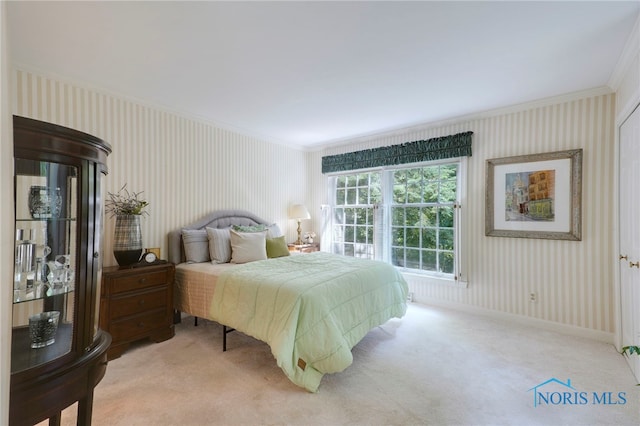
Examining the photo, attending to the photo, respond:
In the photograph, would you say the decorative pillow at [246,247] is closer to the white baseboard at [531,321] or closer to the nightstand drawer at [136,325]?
the nightstand drawer at [136,325]

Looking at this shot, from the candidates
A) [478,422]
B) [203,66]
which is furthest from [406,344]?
[203,66]

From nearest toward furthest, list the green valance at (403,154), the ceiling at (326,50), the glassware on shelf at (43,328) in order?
the glassware on shelf at (43,328) → the ceiling at (326,50) → the green valance at (403,154)

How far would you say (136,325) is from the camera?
2652 millimetres

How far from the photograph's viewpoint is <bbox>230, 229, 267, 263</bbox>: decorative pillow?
339 cm

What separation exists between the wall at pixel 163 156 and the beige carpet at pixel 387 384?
1448mm

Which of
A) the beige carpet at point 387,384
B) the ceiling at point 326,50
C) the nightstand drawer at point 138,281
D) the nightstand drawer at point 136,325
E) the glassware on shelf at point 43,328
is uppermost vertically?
the ceiling at point 326,50

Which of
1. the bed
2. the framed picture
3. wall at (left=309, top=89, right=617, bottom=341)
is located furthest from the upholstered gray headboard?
the framed picture

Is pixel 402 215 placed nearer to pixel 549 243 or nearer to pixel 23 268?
pixel 549 243

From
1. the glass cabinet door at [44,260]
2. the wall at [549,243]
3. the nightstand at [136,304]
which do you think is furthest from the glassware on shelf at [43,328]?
the wall at [549,243]

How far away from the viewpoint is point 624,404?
1.89 m

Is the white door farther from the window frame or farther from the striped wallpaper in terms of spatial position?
the window frame

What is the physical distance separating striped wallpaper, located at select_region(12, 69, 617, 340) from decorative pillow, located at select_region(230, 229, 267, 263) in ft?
2.23

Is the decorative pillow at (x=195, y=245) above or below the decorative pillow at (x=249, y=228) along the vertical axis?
below

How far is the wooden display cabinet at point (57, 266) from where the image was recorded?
105 centimetres
